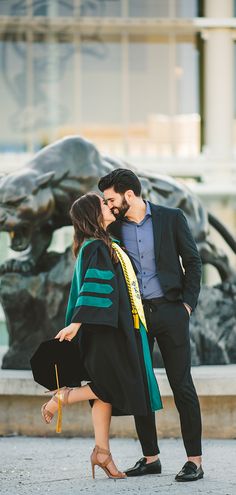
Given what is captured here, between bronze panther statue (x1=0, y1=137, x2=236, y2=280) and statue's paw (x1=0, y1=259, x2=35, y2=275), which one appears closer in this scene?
bronze panther statue (x1=0, y1=137, x2=236, y2=280)

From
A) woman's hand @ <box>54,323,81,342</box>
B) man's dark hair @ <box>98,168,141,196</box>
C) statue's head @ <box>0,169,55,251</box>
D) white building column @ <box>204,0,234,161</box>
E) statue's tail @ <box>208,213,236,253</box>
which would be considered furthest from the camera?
white building column @ <box>204,0,234,161</box>

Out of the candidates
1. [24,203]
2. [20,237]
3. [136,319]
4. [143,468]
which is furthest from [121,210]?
[20,237]

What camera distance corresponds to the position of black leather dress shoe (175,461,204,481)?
5.64 m

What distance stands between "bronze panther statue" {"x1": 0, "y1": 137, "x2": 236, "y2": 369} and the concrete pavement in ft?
3.71

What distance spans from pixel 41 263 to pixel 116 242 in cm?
322

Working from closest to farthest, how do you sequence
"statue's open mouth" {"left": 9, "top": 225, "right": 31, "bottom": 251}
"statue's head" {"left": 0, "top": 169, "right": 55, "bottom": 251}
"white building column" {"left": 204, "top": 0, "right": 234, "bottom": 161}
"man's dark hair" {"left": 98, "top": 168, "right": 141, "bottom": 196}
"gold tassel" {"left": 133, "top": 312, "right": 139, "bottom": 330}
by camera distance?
"gold tassel" {"left": 133, "top": 312, "right": 139, "bottom": 330}, "man's dark hair" {"left": 98, "top": 168, "right": 141, "bottom": 196}, "statue's head" {"left": 0, "top": 169, "right": 55, "bottom": 251}, "statue's open mouth" {"left": 9, "top": 225, "right": 31, "bottom": 251}, "white building column" {"left": 204, "top": 0, "right": 234, "bottom": 161}

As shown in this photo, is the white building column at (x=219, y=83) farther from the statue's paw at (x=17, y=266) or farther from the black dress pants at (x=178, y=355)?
the black dress pants at (x=178, y=355)

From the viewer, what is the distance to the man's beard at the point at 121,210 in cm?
572

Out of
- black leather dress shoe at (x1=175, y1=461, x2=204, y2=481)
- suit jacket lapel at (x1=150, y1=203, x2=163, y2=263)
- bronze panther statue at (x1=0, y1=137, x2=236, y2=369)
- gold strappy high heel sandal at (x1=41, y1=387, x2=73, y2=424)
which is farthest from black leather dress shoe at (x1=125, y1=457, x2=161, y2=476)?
bronze panther statue at (x1=0, y1=137, x2=236, y2=369)

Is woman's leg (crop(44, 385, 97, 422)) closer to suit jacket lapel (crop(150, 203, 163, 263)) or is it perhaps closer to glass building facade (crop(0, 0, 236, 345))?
suit jacket lapel (crop(150, 203, 163, 263))

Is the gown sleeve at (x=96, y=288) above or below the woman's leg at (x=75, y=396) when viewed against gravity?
above

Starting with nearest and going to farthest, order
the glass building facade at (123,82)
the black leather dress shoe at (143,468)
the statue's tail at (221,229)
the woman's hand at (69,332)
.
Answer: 1. the woman's hand at (69,332)
2. the black leather dress shoe at (143,468)
3. the statue's tail at (221,229)
4. the glass building facade at (123,82)

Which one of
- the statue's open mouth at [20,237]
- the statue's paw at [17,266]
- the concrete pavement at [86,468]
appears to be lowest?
the concrete pavement at [86,468]

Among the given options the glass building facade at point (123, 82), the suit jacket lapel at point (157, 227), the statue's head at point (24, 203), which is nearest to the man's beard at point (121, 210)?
the suit jacket lapel at point (157, 227)
